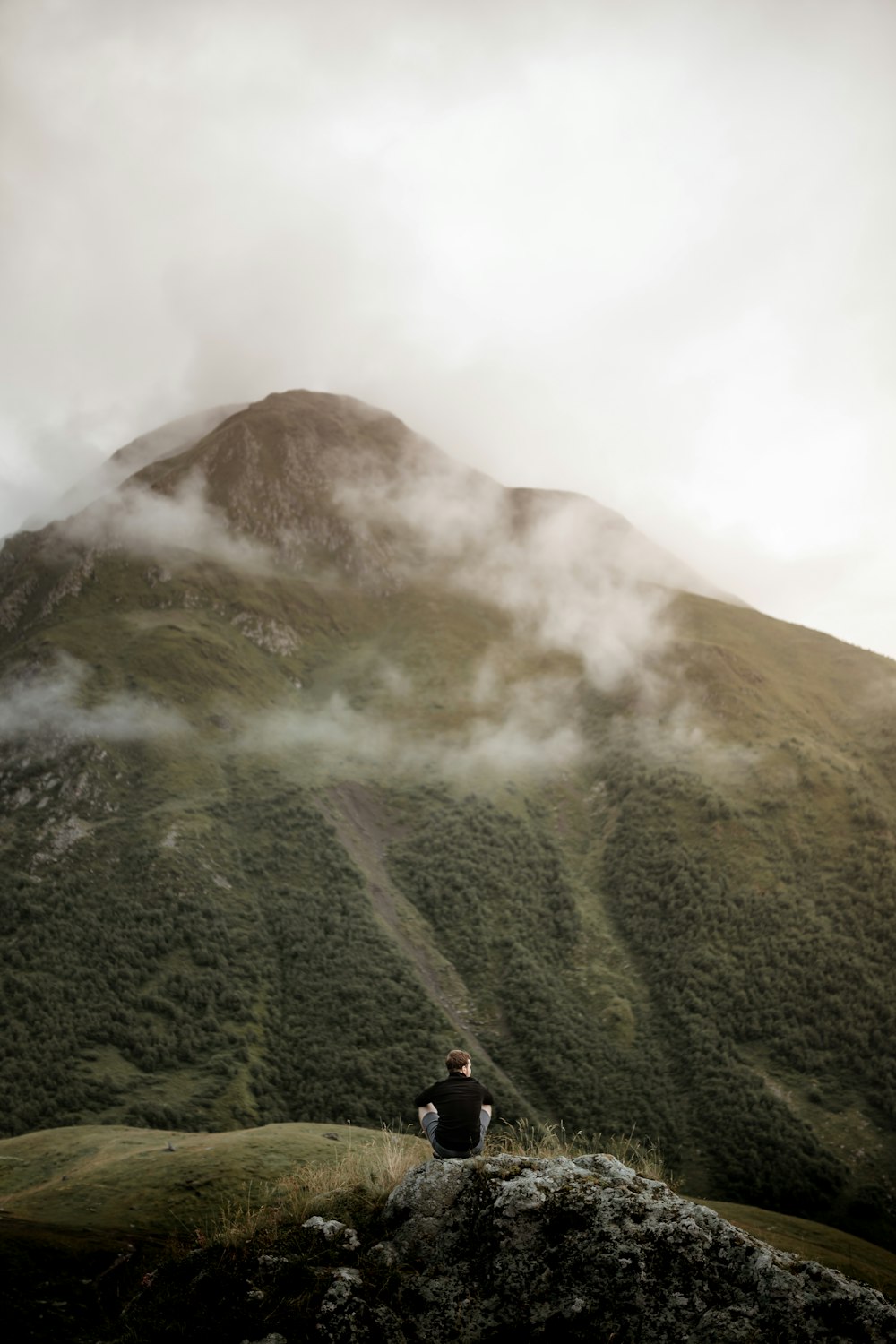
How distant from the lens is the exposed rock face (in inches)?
281

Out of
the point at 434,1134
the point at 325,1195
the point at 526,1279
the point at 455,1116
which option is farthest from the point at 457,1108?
the point at 526,1279

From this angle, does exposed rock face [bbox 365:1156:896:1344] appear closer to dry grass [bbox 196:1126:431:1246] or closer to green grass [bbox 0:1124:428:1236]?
dry grass [bbox 196:1126:431:1246]

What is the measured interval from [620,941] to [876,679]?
8811cm

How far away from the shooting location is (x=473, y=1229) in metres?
8.64

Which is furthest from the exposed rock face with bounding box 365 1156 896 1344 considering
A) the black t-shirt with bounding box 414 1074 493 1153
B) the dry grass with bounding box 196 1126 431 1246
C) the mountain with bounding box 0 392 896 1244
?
the mountain with bounding box 0 392 896 1244

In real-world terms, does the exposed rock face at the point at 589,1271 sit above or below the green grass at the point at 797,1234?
above

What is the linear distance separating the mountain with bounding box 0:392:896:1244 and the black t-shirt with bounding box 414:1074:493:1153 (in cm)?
6816

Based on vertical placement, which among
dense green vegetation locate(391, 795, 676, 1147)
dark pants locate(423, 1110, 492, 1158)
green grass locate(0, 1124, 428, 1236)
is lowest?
dense green vegetation locate(391, 795, 676, 1147)

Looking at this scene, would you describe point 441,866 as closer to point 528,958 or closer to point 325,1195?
point 528,958

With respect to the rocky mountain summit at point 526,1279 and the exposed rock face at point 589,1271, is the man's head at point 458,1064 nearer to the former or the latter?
the exposed rock face at point 589,1271

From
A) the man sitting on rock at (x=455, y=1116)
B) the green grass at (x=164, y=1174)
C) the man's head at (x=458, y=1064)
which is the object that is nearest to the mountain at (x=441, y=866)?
the green grass at (x=164, y=1174)

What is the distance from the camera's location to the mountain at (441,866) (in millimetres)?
74250

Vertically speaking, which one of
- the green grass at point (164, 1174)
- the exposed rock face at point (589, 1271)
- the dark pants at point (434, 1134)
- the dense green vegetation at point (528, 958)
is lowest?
the dense green vegetation at point (528, 958)

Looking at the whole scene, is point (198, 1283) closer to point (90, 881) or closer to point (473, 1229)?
point (473, 1229)
